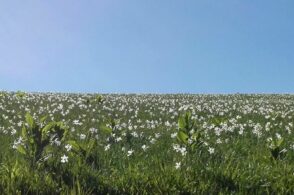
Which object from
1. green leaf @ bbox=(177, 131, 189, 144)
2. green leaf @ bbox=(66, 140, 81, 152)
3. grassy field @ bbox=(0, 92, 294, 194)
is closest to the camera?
grassy field @ bbox=(0, 92, 294, 194)

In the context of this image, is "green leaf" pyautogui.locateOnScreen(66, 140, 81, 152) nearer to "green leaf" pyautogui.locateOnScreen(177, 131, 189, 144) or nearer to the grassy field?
the grassy field

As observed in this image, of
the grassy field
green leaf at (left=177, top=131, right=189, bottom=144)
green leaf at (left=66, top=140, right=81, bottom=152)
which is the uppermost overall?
green leaf at (left=177, top=131, right=189, bottom=144)

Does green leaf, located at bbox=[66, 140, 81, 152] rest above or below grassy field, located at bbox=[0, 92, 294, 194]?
above

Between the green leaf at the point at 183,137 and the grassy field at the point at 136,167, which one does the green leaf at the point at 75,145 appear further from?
the green leaf at the point at 183,137

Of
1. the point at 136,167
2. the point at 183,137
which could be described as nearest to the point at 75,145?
the point at 136,167

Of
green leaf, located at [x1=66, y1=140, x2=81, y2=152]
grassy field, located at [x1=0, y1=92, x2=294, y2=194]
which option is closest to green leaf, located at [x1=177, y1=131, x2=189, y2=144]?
grassy field, located at [x1=0, y1=92, x2=294, y2=194]

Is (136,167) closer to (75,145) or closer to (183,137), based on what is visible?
(75,145)

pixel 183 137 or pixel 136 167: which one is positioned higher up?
pixel 183 137

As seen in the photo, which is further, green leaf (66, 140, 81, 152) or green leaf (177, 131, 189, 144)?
green leaf (177, 131, 189, 144)

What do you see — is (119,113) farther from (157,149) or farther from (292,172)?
(292,172)

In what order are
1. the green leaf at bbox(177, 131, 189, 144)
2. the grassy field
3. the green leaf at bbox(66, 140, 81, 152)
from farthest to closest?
the green leaf at bbox(177, 131, 189, 144) → the green leaf at bbox(66, 140, 81, 152) → the grassy field

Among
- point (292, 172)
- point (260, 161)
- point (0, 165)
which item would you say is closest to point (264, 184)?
point (292, 172)

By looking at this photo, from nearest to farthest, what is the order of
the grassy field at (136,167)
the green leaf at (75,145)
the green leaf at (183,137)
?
the grassy field at (136,167), the green leaf at (75,145), the green leaf at (183,137)

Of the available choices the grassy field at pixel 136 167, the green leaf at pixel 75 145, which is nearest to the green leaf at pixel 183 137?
the grassy field at pixel 136 167
